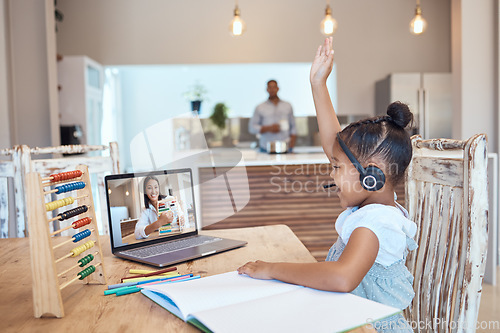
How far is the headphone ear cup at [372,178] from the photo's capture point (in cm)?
90

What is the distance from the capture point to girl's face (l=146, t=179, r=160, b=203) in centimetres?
A: 118

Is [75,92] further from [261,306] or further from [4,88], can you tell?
[261,306]

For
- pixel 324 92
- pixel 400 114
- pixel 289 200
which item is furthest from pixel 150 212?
pixel 289 200

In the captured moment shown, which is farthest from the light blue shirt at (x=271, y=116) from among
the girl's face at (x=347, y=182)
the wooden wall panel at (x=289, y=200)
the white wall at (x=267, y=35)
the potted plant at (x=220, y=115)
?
the girl's face at (x=347, y=182)

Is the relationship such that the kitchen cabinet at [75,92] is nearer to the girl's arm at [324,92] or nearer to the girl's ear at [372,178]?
the girl's arm at [324,92]

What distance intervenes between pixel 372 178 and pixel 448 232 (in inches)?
12.5

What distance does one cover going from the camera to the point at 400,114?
0.94 meters

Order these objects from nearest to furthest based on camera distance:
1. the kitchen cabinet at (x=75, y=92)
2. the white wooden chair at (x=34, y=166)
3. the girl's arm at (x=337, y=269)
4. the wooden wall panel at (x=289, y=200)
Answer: the girl's arm at (x=337, y=269) < the white wooden chair at (x=34, y=166) < the wooden wall panel at (x=289, y=200) < the kitchen cabinet at (x=75, y=92)

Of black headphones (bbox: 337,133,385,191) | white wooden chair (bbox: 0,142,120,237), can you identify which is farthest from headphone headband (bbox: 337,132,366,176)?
white wooden chair (bbox: 0,142,120,237)

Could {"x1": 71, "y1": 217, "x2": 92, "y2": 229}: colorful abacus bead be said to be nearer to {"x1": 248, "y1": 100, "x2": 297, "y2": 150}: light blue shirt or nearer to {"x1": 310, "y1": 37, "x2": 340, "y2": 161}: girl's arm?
{"x1": 310, "y1": 37, "x2": 340, "y2": 161}: girl's arm

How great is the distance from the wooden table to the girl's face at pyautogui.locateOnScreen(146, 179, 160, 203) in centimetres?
18

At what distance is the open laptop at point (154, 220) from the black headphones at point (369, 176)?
431mm

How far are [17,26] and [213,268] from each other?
336 cm

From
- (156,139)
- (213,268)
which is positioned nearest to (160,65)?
(156,139)
